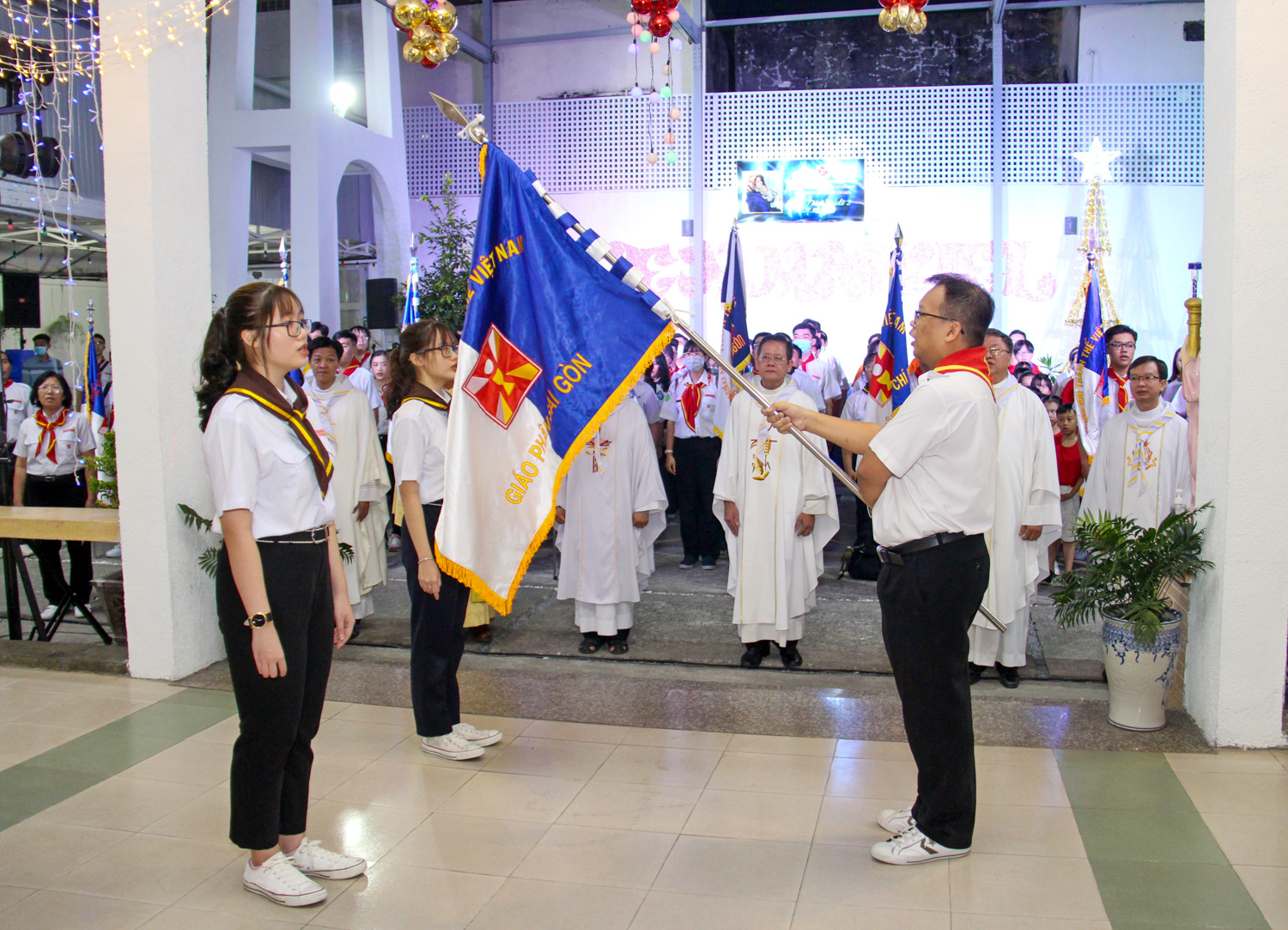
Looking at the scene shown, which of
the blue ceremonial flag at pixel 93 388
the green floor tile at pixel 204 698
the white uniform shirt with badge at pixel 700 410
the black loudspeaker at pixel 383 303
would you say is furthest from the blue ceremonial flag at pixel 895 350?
the blue ceremonial flag at pixel 93 388

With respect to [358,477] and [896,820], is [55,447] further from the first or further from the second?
[896,820]

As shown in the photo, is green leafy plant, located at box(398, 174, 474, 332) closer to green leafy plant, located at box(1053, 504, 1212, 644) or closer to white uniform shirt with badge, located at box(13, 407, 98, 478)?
white uniform shirt with badge, located at box(13, 407, 98, 478)

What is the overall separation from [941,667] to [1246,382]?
6.40 ft

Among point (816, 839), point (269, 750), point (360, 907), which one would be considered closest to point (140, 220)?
point (269, 750)

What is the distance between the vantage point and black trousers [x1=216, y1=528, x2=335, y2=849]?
9.85 ft

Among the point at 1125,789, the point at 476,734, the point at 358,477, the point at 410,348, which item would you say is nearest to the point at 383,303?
the point at 358,477

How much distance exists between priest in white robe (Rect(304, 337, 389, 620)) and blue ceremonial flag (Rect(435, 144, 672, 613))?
2.43m

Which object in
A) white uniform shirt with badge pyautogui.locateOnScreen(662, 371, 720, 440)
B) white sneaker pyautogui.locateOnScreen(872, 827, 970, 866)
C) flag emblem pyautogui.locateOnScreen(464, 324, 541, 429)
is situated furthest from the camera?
white uniform shirt with badge pyautogui.locateOnScreen(662, 371, 720, 440)

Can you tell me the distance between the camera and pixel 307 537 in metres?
3.08

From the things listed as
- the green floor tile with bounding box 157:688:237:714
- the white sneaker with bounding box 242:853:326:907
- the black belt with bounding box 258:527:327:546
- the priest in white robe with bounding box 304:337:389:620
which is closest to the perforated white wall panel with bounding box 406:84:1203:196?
the priest in white robe with bounding box 304:337:389:620

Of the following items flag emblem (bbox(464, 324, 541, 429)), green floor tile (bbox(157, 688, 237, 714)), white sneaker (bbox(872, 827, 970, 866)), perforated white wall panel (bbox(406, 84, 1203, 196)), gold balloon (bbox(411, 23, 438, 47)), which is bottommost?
green floor tile (bbox(157, 688, 237, 714))

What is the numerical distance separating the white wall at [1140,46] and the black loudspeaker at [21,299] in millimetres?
12426

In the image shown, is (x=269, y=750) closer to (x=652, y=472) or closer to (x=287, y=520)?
(x=287, y=520)

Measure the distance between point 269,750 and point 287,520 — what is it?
2.18ft
